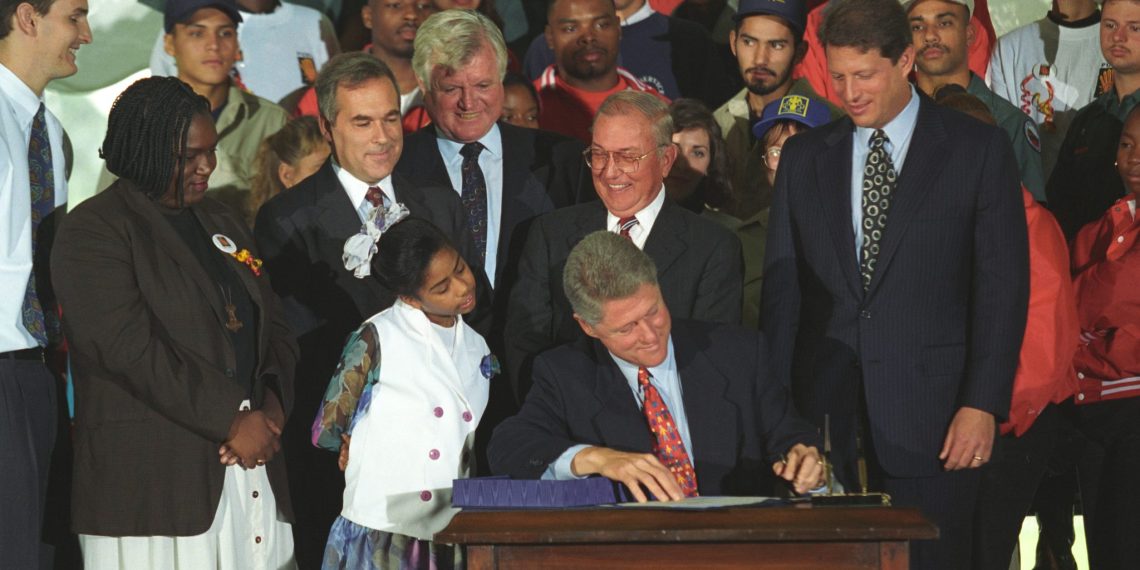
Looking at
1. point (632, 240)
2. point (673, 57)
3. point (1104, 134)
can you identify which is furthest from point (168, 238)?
point (1104, 134)

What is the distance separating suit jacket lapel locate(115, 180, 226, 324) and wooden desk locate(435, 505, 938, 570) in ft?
4.27

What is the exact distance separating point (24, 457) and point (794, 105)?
2846mm

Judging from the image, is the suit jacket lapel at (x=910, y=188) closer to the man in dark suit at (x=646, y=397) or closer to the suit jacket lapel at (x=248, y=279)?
the man in dark suit at (x=646, y=397)

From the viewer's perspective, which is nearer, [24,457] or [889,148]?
[889,148]

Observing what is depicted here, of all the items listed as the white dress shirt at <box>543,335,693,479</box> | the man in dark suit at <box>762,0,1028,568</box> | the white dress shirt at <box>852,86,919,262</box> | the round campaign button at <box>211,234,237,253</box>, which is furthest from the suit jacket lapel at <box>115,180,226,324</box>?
the white dress shirt at <box>852,86,919,262</box>

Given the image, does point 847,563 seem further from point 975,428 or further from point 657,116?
point 657,116

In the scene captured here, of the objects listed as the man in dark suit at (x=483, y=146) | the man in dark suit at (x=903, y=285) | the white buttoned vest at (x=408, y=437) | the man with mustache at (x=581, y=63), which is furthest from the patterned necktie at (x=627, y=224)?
the man with mustache at (x=581, y=63)

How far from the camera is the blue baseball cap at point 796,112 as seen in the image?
5.26 metres

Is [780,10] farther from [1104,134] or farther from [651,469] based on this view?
[651,469]

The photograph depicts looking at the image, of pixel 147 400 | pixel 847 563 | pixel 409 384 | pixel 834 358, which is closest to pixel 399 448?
pixel 409 384

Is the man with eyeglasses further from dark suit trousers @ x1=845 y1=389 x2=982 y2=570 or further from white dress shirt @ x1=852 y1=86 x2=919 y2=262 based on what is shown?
dark suit trousers @ x1=845 y1=389 x2=982 y2=570

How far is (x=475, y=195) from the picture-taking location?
4996mm

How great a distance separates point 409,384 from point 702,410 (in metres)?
0.84

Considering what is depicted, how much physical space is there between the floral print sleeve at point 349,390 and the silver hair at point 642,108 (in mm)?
996
